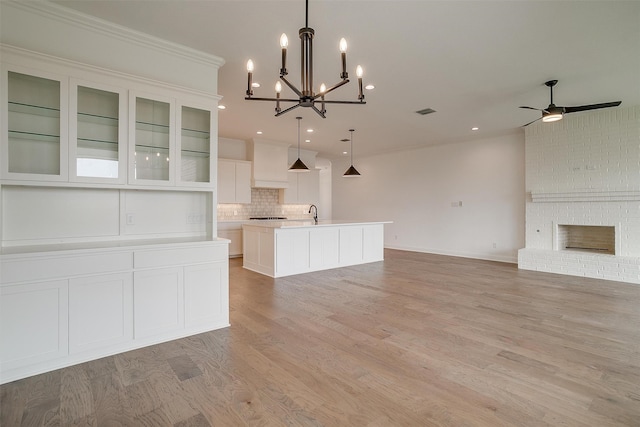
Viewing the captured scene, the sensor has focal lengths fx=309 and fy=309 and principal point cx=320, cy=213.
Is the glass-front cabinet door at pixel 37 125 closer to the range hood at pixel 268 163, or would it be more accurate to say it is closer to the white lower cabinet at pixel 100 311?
the white lower cabinet at pixel 100 311

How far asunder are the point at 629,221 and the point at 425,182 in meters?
4.14

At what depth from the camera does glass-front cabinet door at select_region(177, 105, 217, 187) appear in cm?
316

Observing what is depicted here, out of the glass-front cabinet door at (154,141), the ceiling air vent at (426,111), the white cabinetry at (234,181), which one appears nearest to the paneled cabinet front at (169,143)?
the glass-front cabinet door at (154,141)

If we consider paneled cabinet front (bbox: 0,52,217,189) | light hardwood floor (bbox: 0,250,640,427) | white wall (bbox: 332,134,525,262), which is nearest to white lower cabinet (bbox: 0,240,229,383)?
light hardwood floor (bbox: 0,250,640,427)

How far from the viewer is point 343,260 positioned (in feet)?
20.9

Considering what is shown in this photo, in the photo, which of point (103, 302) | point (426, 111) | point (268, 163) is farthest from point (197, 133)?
point (268, 163)

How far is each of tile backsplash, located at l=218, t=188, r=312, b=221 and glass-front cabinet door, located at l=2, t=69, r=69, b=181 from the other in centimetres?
508

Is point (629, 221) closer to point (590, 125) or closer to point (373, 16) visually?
point (590, 125)

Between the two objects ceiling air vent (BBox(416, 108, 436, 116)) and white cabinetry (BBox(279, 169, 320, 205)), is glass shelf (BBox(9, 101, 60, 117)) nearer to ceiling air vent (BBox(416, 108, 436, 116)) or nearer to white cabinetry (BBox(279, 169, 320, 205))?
ceiling air vent (BBox(416, 108, 436, 116))

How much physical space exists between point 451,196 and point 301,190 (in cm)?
404

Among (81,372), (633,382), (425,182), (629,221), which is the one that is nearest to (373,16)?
(633,382)

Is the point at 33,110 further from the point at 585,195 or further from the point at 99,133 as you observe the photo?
the point at 585,195

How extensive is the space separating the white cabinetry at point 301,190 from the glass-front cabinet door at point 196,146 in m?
5.28

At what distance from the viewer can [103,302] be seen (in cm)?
252
